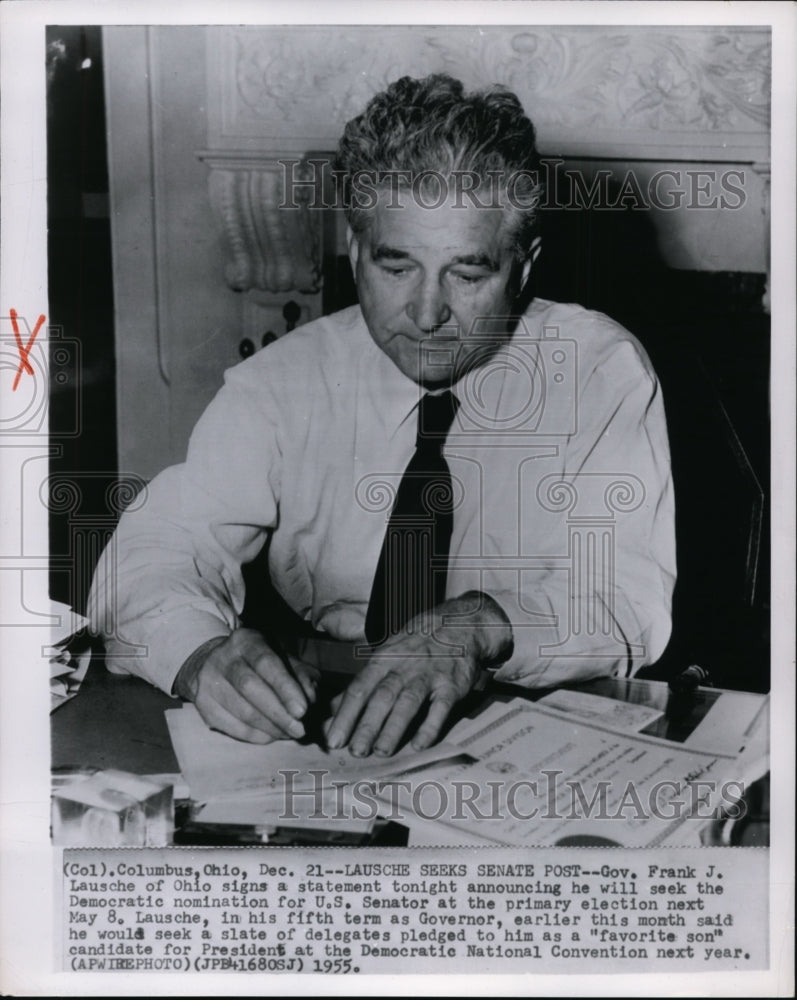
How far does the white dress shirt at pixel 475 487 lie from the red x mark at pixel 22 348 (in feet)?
0.65

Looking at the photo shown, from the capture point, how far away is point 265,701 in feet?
3.15

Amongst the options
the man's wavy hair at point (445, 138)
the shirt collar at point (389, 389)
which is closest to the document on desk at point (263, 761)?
the shirt collar at point (389, 389)

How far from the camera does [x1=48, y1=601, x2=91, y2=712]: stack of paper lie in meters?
1.03

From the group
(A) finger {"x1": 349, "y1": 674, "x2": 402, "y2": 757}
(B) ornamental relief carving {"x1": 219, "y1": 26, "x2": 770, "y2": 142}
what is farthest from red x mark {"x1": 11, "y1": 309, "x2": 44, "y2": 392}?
(A) finger {"x1": 349, "y1": 674, "x2": 402, "y2": 757}

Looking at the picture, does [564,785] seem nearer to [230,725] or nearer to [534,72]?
[230,725]

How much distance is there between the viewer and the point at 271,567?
1061mm

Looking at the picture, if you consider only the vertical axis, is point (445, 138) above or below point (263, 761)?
above

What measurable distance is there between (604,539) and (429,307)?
1.12 ft

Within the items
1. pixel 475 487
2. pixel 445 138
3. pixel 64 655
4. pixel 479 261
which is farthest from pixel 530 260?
pixel 64 655

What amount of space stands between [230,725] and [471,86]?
2.54ft

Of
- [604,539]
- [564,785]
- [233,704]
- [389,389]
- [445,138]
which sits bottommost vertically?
Result: [564,785]

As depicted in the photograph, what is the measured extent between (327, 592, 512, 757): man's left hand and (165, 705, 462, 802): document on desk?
0.02m

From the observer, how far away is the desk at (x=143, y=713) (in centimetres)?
97

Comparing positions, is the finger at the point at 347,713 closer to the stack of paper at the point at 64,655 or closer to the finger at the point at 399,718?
the finger at the point at 399,718
